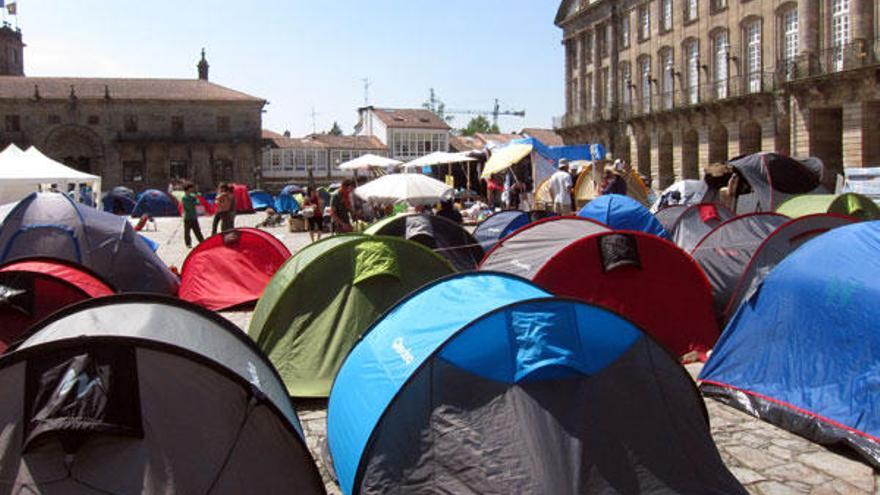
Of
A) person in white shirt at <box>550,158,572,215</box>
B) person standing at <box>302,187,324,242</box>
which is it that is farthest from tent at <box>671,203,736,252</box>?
person standing at <box>302,187,324,242</box>

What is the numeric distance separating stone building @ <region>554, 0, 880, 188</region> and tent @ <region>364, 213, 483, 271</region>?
21.8 meters

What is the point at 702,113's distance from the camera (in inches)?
1474

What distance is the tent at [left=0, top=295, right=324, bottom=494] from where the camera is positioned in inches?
133

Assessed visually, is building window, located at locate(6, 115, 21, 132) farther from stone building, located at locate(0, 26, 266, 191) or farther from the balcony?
the balcony

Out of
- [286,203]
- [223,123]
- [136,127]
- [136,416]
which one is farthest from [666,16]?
[136,416]

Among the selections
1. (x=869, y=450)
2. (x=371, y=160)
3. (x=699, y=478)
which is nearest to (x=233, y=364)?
(x=699, y=478)

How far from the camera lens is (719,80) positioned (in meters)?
36.4

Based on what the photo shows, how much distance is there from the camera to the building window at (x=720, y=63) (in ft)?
118

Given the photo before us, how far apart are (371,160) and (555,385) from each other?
2126 cm

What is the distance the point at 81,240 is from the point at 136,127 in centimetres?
5319

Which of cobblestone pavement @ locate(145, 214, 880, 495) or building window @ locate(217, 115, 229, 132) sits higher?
building window @ locate(217, 115, 229, 132)

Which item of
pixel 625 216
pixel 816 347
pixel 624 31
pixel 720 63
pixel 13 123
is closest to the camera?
pixel 816 347

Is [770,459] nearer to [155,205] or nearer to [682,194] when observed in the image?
[682,194]

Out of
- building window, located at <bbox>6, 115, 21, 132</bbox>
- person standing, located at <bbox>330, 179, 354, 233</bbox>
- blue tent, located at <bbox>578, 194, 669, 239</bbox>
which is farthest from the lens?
building window, located at <bbox>6, 115, 21, 132</bbox>
